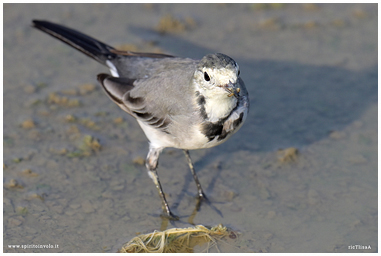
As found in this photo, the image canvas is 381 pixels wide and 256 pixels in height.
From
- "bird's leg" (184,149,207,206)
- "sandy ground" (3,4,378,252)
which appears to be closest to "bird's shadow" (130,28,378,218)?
"sandy ground" (3,4,378,252)

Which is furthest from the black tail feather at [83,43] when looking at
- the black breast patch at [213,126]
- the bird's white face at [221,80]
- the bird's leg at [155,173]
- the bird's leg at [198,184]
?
the bird's white face at [221,80]

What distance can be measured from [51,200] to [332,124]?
4974 millimetres

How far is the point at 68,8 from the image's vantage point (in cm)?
1123

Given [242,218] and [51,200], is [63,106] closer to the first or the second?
[51,200]

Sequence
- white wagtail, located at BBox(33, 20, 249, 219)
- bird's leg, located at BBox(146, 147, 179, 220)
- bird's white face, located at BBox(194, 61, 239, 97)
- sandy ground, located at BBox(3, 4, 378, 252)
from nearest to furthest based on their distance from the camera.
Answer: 1. bird's white face, located at BBox(194, 61, 239, 97)
2. white wagtail, located at BBox(33, 20, 249, 219)
3. sandy ground, located at BBox(3, 4, 378, 252)
4. bird's leg, located at BBox(146, 147, 179, 220)

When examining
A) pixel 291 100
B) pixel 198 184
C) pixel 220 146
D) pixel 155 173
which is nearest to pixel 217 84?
pixel 155 173

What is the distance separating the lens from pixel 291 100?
9.38 m

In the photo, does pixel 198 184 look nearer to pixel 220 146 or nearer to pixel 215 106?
pixel 220 146

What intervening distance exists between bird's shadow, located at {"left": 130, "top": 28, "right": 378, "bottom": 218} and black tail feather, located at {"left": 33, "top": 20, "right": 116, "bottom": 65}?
92.4 inches

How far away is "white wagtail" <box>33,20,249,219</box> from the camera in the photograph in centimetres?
603

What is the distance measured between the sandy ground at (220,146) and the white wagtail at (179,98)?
75 cm

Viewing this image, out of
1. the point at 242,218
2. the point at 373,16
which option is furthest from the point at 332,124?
the point at 373,16

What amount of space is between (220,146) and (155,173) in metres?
1.62

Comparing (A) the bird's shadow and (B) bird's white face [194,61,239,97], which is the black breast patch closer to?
(B) bird's white face [194,61,239,97]
